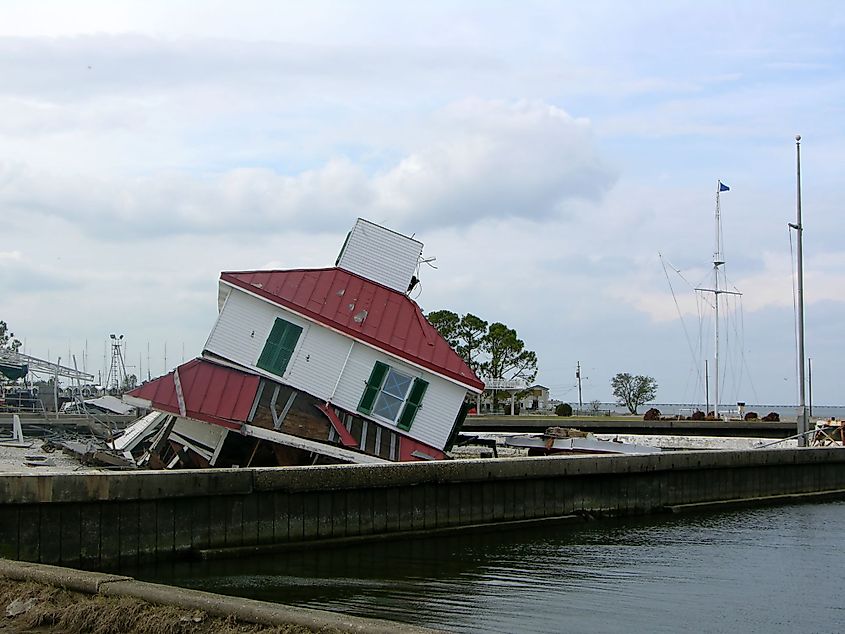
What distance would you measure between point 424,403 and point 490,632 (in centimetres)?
1553

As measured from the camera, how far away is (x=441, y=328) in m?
83.6

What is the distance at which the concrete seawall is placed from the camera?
1666cm

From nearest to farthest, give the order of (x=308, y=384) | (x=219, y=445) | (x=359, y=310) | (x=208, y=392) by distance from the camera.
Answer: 1. (x=208, y=392)
2. (x=219, y=445)
3. (x=308, y=384)
4. (x=359, y=310)

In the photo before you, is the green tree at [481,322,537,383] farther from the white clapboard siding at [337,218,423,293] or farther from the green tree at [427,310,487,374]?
the white clapboard siding at [337,218,423,293]

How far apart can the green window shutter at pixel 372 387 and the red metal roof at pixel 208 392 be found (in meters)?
3.17

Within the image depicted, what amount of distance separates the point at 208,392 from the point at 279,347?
2451mm

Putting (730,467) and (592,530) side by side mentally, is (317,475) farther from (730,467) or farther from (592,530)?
(730,467)

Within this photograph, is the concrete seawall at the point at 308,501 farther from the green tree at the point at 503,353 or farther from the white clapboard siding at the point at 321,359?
the green tree at the point at 503,353

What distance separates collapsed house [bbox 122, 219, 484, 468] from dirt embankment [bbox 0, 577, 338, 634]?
16.8m

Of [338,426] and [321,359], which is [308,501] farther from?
[321,359]

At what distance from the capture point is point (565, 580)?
60.6 ft

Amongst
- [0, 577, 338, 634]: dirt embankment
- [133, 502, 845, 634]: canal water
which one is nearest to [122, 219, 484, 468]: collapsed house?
[133, 502, 845, 634]: canal water

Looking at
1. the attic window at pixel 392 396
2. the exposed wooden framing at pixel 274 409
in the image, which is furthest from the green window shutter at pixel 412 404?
the exposed wooden framing at pixel 274 409

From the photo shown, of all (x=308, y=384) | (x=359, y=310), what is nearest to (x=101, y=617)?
(x=308, y=384)
